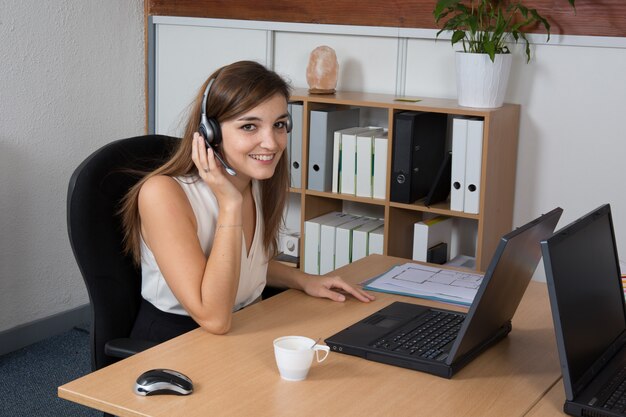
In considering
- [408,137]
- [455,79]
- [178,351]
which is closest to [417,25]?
[455,79]

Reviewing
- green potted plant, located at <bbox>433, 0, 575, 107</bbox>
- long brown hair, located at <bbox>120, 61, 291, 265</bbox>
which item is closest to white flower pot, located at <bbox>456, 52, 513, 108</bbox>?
green potted plant, located at <bbox>433, 0, 575, 107</bbox>

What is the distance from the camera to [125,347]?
187 centimetres

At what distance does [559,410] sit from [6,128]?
2.61m

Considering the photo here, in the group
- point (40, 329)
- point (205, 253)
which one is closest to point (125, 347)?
point (205, 253)

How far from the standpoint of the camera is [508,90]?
10.5 ft

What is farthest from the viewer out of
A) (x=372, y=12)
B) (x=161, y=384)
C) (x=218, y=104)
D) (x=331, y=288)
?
(x=372, y=12)

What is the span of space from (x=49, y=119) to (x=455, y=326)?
233cm

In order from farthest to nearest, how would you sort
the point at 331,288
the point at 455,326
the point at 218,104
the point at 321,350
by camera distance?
1. the point at 331,288
2. the point at 218,104
3. the point at 455,326
4. the point at 321,350

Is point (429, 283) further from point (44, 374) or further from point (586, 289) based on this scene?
point (44, 374)

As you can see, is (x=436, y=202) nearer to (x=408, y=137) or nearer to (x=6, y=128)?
(x=408, y=137)

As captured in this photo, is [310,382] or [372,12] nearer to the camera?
[310,382]

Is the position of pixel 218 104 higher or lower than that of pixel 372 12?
lower

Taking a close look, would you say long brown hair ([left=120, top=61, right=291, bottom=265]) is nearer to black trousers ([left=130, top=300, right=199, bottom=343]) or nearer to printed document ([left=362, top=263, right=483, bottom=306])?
black trousers ([left=130, top=300, right=199, bottom=343])

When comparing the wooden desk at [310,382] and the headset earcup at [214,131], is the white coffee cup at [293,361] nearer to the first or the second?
the wooden desk at [310,382]
